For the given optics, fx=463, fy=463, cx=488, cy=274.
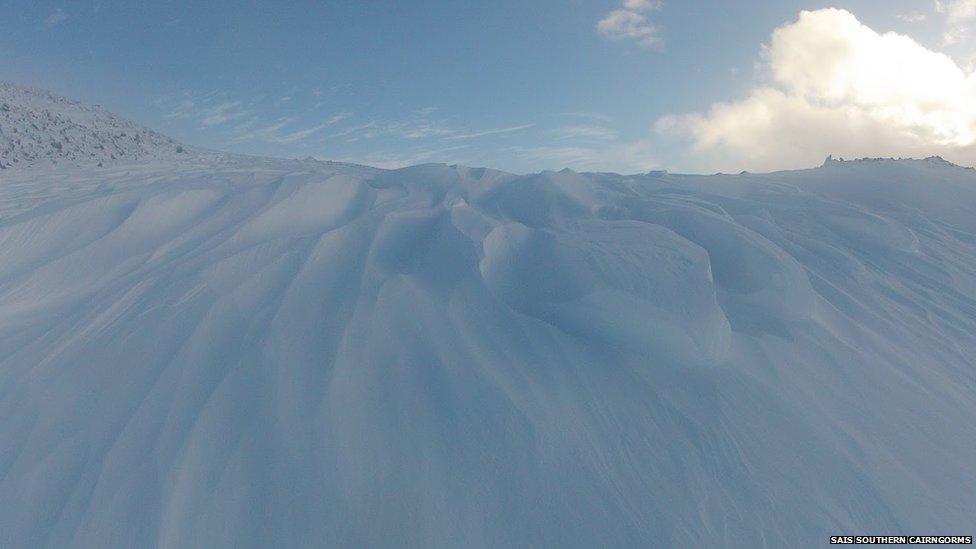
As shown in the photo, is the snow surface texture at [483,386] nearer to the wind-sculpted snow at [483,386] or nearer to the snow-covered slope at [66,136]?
the wind-sculpted snow at [483,386]

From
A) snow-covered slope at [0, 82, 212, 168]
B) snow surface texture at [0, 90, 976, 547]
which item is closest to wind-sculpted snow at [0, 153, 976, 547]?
snow surface texture at [0, 90, 976, 547]

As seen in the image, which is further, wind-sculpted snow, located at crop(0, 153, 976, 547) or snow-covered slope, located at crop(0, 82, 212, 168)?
snow-covered slope, located at crop(0, 82, 212, 168)

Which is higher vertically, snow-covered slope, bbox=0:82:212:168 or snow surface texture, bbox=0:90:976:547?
snow-covered slope, bbox=0:82:212:168

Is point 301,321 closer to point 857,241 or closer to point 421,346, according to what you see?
point 421,346

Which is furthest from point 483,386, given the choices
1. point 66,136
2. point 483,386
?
point 66,136

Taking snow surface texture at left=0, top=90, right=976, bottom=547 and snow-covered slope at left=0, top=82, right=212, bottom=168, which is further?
snow-covered slope at left=0, top=82, right=212, bottom=168

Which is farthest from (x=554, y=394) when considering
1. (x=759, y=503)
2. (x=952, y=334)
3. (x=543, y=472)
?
(x=952, y=334)

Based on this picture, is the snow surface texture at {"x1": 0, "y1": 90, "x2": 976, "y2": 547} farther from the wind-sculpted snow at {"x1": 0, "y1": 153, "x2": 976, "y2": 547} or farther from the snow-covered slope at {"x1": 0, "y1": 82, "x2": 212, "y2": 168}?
the snow-covered slope at {"x1": 0, "y1": 82, "x2": 212, "y2": 168}
